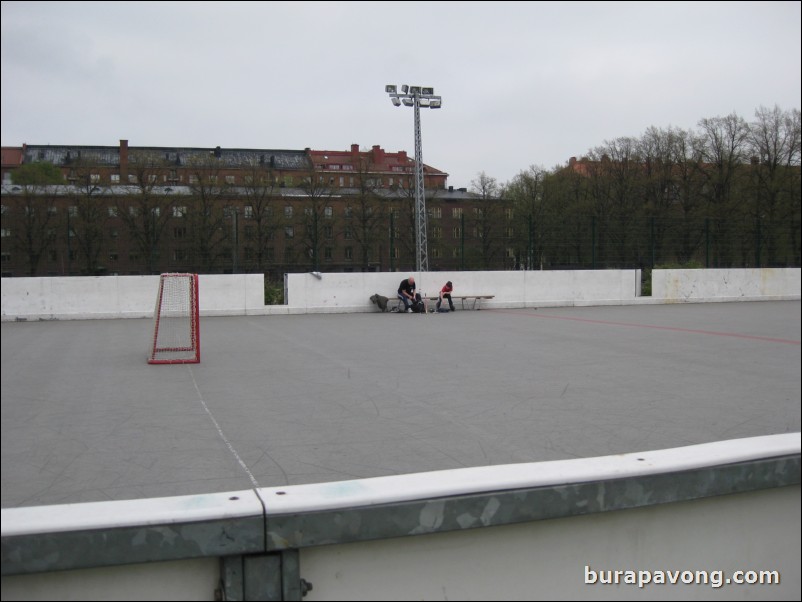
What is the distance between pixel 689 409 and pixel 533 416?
1377mm

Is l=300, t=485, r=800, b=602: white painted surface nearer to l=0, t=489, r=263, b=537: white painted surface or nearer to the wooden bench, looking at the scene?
l=0, t=489, r=263, b=537: white painted surface

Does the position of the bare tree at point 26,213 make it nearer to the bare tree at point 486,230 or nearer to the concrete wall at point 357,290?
the concrete wall at point 357,290

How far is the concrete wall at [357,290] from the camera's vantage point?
16.3 meters

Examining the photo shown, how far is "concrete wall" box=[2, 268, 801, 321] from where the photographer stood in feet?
53.4

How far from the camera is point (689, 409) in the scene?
5828 mm

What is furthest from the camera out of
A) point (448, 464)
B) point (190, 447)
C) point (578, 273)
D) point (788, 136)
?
point (578, 273)

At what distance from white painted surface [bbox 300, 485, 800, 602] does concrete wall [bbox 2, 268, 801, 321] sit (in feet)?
43.7

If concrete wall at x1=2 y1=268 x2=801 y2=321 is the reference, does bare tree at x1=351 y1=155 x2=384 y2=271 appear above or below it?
above

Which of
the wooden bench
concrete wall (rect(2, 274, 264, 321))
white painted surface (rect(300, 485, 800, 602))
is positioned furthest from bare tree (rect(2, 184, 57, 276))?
the wooden bench

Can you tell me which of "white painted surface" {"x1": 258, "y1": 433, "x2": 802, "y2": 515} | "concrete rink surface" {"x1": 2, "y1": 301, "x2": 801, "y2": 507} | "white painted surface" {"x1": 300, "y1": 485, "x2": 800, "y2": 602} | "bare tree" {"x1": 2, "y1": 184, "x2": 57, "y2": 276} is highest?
"bare tree" {"x1": 2, "y1": 184, "x2": 57, "y2": 276}

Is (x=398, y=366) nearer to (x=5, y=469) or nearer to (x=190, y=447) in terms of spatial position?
(x=190, y=447)

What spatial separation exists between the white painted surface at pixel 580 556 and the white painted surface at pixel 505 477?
12cm

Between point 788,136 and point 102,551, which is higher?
point 788,136

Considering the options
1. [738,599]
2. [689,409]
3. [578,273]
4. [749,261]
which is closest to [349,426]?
[689,409]
